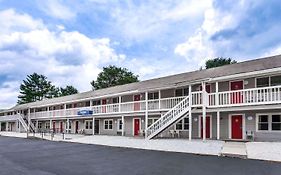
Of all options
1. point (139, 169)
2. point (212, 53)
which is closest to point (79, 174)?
point (139, 169)

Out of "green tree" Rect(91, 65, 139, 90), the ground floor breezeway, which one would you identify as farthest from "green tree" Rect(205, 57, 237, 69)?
the ground floor breezeway

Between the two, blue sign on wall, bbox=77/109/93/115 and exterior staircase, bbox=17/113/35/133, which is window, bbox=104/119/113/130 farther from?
exterior staircase, bbox=17/113/35/133

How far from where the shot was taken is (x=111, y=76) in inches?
2616

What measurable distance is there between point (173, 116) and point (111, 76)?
47115 mm

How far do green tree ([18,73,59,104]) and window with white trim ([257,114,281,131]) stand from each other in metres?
74.3

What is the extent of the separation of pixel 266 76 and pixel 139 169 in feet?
38.0

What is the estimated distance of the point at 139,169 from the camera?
10.5 metres

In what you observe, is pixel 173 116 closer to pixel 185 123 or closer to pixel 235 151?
pixel 185 123

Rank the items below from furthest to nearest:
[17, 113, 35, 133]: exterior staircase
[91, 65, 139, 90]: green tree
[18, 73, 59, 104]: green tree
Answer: [18, 73, 59, 104]: green tree, [91, 65, 139, 90]: green tree, [17, 113, 35, 133]: exterior staircase

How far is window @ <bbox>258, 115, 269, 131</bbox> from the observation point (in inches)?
727

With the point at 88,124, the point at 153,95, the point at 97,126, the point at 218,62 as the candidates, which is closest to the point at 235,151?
the point at 153,95

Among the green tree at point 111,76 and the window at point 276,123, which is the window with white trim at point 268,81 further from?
the green tree at point 111,76

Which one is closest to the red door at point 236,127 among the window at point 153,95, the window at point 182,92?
the window at point 182,92

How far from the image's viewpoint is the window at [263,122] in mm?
18467
